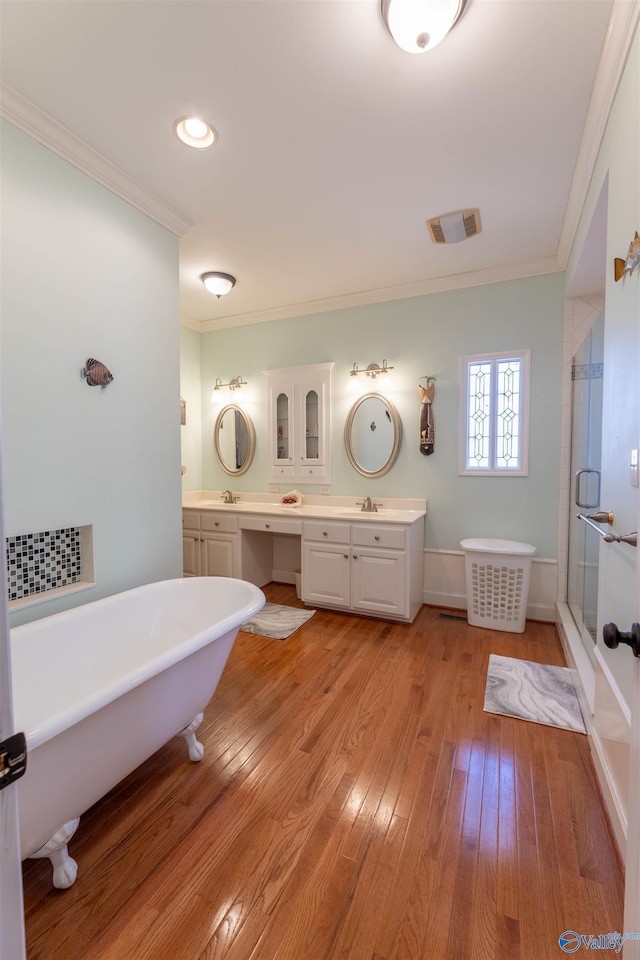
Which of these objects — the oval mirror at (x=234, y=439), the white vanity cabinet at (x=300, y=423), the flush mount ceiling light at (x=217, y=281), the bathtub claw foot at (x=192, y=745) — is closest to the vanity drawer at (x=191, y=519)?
the oval mirror at (x=234, y=439)

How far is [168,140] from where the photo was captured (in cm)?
193

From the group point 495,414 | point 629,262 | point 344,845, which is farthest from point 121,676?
point 495,414

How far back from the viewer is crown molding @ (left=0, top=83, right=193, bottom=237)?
1.69m

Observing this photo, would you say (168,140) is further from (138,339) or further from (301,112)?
(138,339)

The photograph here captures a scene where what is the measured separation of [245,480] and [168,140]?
9.47ft

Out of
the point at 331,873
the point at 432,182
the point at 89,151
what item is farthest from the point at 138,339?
the point at 331,873

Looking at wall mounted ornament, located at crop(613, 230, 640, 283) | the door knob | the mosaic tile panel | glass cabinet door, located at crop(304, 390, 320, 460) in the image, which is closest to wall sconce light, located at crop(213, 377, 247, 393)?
glass cabinet door, located at crop(304, 390, 320, 460)

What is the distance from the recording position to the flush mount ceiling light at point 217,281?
3.22 meters

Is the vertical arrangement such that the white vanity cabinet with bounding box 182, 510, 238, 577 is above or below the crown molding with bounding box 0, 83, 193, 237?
below

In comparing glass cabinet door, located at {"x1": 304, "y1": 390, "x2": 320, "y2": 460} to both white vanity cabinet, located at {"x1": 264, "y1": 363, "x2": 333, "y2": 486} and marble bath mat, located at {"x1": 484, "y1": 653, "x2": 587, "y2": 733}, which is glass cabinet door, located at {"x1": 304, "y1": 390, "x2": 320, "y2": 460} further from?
marble bath mat, located at {"x1": 484, "y1": 653, "x2": 587, "y2": 733}

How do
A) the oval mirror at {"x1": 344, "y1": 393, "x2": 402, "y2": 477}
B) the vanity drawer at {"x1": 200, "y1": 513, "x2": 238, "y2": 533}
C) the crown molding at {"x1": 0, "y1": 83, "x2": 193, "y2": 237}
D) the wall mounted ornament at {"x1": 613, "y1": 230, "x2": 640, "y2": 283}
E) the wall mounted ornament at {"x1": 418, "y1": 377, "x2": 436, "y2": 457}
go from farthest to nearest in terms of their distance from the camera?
the vanity drawer at {"x1": 200, "y1": 513, "x2": 238, "y2": 533}, the oval mirror at {"x1": 344, "y1": 393, "x2": 402, "y2": 477}, the wall mounted ornament at {"x1": 418, "y1": 377, "x2": 436, "y2": 457}, the crown molding at {"x1": 0, "y1": 83, "x2": 193, "y2": 237}, the wall mounted ornament at {"x1": 613, "y1": 230, "x2": 640, "y2": 283}

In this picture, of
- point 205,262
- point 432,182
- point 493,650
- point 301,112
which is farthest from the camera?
point 205,262

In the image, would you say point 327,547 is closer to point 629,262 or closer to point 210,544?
point 210,544

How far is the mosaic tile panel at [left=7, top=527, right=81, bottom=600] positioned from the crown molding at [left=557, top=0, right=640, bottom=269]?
2.88 meters
